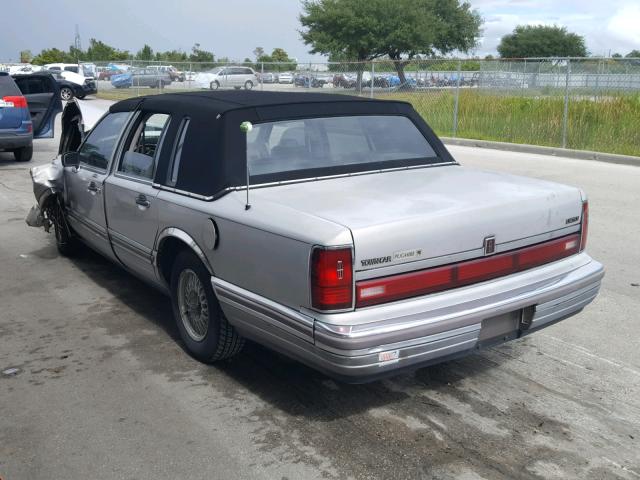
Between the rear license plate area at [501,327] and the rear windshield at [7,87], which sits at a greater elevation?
the rear windshield at [7,87]

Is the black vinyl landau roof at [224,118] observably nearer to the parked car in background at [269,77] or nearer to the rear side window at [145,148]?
the rear side window at [145,148]

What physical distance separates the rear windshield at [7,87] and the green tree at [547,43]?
69869 mm

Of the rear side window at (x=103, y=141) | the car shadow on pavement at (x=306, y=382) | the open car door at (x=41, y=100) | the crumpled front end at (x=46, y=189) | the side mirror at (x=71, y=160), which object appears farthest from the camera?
the open car door at (x=41, y=100)

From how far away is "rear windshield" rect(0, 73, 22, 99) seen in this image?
13.6 m

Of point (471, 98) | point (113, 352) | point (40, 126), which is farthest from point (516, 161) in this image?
point (113, 352)

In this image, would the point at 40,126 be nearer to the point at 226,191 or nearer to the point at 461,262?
the point at 226,191

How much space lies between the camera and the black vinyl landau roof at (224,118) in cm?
434

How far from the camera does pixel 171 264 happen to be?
4875mm

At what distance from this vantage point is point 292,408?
13.4 ft

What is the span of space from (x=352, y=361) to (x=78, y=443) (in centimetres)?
142

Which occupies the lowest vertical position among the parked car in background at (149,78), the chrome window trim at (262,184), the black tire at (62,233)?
the black tire at (62,233)

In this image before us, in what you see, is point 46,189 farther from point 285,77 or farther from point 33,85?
point 285,77

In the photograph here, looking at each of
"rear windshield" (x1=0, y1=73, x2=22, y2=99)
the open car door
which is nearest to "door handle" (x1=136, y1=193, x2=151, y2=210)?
"rear windshield" (x1=0, y1=73, x2=22, y2=99)

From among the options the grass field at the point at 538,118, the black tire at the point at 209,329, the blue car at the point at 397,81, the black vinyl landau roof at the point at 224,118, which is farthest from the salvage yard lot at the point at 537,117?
the black tire at the point at 209,329
